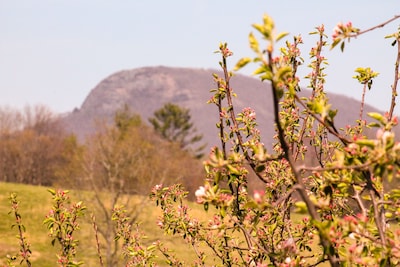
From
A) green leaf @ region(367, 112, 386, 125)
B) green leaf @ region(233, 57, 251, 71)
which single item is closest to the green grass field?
green leaf @ region(367, 112, 386, 125)

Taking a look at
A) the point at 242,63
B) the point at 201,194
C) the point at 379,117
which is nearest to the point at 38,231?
the point at 201,194

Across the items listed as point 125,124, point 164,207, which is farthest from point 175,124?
point 164,207

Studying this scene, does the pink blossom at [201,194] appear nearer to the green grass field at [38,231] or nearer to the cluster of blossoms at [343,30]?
the cluster of blossoms at [343,30]

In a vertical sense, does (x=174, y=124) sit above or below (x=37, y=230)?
above

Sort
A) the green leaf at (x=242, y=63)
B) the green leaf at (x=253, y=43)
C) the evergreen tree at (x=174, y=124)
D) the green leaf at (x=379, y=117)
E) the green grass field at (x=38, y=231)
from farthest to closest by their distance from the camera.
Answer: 1. the evergreen tree at (x=174, y=124)
2. the green grass field at (x=38, y=231)
3. the green leaf at (x=379, y=117)
4. the green leaf at (x=242, y=63)
5. the green leaf at (x=253, y=43)

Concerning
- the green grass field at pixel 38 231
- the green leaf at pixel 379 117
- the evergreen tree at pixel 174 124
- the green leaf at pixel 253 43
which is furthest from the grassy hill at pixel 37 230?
the evergreen tree at pixel 174 124

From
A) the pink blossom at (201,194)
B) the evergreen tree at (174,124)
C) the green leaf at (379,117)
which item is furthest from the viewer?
the evergreen tree at (174,124)

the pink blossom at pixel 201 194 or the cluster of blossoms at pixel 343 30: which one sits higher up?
the cluster of blossoms at pixel 343 30

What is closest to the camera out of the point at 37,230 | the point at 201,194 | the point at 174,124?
the point at 201,194

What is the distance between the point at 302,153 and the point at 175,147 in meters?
53.4

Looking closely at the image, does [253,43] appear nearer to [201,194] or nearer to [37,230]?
[201,194]

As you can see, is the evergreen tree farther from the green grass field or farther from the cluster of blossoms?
the cluster of blossoms

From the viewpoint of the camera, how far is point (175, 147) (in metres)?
59.0

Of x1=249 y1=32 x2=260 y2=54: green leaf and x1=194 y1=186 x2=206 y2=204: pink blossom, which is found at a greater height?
x1=249 y1=32 x2=260 y2=54: green leaf
